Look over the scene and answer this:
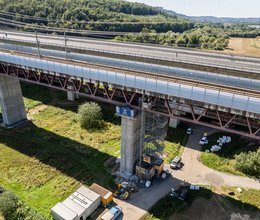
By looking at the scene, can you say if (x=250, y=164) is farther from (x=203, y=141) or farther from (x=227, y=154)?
(x=203, y=141)

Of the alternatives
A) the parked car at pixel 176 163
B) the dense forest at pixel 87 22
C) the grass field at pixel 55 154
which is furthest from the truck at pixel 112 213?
the dense forest at pixel 87 22

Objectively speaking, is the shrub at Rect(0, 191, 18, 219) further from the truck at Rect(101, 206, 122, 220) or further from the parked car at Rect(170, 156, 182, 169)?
the parked car at Rect(170, 156, 182, 169)

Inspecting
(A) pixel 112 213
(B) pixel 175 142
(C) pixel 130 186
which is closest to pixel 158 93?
(C) pixel 130 186

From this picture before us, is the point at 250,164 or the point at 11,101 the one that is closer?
the point at 250,164

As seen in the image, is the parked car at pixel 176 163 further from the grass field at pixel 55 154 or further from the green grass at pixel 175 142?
the grass field at pixel 55 154

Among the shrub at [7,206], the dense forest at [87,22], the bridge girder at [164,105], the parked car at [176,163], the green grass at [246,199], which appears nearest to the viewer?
the bridge girder at [164,105]

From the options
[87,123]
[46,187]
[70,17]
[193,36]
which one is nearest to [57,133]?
[87,123]

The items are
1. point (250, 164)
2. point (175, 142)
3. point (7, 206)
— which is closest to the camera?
point (7, 206)
